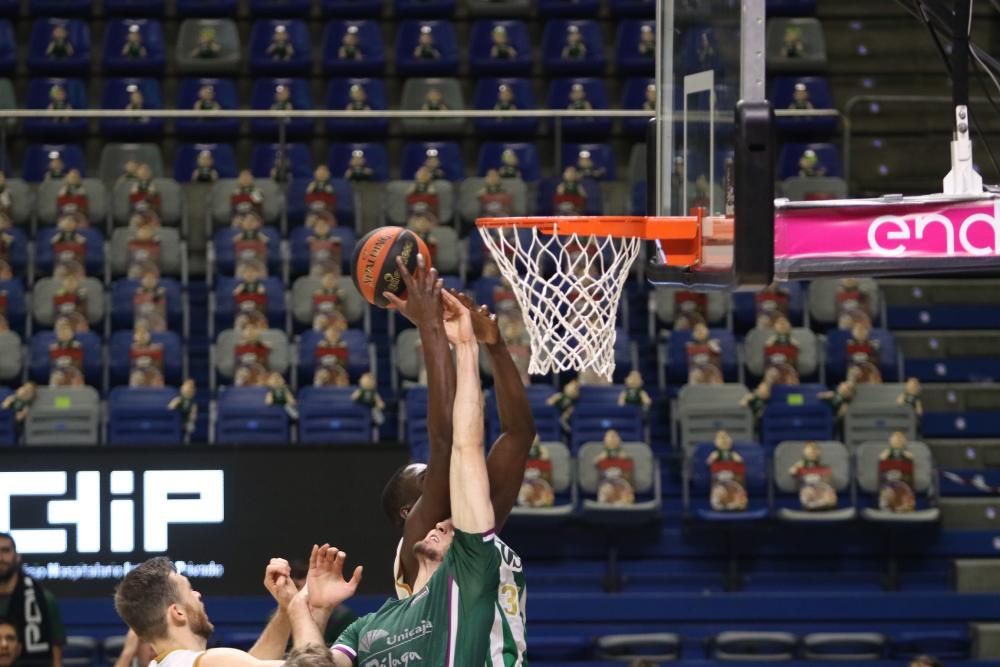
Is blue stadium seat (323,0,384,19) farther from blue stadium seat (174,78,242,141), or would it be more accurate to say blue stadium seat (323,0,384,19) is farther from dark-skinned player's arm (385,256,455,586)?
dark-skinned player's arm (385,256,455,586)

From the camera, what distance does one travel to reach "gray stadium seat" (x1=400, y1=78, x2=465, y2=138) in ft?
49.0

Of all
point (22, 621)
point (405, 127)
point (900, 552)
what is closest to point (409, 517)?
point (22, 621)

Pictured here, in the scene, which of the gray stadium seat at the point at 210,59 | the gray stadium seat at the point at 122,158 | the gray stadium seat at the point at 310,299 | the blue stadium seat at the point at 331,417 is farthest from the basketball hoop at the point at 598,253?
the gray stadium seat at the point at 210,59

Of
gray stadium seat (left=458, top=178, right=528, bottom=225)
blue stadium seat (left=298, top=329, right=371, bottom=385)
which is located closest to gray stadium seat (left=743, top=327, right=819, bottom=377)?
gray stadium seat (left=458, top=178, right=528, bottom=225)

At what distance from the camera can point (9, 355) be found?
12.4 metres

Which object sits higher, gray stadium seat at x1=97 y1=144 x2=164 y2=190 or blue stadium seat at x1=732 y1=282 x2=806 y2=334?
gray stadium seat at x1=97 y1=144 x2=164 y2=190

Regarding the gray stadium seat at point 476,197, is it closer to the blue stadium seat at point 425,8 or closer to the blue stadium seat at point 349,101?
the blue stadium seat at point 349,101

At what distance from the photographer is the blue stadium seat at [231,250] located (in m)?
13.5

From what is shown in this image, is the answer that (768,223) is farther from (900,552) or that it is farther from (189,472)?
(900,552)

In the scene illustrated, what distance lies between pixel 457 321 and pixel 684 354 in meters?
9.13

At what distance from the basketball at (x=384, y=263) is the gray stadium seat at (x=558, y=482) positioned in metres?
7.67

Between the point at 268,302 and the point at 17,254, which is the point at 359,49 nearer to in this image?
the point at 268,302

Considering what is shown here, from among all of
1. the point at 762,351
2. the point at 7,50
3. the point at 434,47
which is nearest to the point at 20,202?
the point at 7,50

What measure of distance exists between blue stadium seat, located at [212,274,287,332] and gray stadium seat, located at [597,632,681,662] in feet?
13.1
